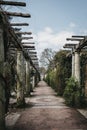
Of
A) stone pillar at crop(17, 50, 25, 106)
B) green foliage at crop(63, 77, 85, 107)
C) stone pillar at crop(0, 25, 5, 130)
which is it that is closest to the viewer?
stone pillar at crop(0, 25, 5, 130)

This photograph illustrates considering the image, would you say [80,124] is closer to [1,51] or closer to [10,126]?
[10,126]

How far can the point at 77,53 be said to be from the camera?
53.9 ft

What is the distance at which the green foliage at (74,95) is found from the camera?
15.2 m

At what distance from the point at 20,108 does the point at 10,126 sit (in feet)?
17.2

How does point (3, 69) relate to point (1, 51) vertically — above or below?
below

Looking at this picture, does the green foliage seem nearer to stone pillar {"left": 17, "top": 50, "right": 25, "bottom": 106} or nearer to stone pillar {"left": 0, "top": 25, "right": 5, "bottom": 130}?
stone pillar {"left": 17, "top": 50, "right": 25, "bottom": 106}

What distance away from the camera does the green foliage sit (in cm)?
1520

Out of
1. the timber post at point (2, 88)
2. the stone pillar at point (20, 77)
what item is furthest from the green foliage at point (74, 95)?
the timber post at point (2, 88)

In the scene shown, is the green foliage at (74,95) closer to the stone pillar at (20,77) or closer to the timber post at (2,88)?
the stone pillar at (20,77)

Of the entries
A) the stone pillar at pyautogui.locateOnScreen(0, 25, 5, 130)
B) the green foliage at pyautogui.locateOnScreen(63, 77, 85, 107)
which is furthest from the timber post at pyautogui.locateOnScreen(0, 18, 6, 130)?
the green foliage at pyautogui.locateOnScreen(63, 77, 85, 107)

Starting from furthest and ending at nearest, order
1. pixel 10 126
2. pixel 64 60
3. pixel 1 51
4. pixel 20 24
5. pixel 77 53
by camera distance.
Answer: pixel 64 60 < pixel 77 53 < pixel 20 24 < pixel 10 126 < pixel 1 51

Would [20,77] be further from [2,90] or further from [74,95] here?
[2,90]

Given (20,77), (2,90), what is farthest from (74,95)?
(2,90)

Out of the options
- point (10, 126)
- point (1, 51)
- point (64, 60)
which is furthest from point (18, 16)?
point (64, 60)
